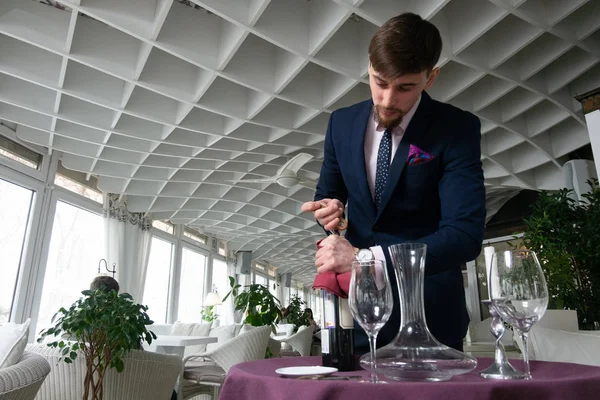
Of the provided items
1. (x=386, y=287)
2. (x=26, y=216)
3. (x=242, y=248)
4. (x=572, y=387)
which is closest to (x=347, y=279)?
(x=386, y=287)

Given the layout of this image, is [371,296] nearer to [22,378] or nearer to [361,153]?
[361,153]

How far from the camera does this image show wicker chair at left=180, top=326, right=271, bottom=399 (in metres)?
3.21

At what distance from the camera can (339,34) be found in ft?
16.5

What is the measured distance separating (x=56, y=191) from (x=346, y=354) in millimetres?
7768

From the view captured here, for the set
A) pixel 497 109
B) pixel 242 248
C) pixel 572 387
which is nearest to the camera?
pixel 572 387

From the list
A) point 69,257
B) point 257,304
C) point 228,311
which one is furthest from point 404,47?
point 228,311

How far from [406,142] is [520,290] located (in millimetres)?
420

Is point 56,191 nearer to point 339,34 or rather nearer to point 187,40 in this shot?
point 187,40

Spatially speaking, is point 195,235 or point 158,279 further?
point 195,235

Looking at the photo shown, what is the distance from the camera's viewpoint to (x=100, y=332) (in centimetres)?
252

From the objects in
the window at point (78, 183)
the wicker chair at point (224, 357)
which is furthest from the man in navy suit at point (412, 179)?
the window at point (78, 183)

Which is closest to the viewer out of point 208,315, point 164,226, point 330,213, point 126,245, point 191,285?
point 330,213

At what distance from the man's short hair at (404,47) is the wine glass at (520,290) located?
1.43 ft

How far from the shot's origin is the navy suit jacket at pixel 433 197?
93 centimetres
